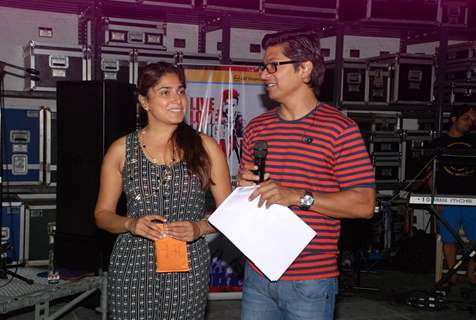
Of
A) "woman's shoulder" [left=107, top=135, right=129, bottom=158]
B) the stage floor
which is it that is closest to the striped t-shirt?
"woman's shoulder" [left=107, top=135, right=129, bottom=158]

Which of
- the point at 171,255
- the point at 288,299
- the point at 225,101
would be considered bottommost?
the point at 288,299

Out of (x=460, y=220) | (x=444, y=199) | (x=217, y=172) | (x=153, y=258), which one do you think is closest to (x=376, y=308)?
(x=444, y=199)

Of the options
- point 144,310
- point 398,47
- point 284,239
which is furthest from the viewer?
point 398,47

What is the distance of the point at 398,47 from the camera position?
314 inches

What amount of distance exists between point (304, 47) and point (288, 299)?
861 mm

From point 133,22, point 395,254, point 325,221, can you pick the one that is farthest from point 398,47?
point 325,221

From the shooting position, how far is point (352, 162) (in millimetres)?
1949

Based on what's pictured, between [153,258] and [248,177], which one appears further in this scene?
[153,258]

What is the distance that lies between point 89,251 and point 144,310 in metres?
2.33

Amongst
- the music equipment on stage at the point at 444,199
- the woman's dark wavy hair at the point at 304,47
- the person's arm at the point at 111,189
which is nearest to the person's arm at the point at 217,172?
the person's arm at the point at 111,189

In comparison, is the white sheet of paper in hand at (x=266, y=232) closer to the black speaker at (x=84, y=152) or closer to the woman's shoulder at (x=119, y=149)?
the woman's shoulder at (x=119, y=149)

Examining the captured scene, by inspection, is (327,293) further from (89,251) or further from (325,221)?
(89,251)

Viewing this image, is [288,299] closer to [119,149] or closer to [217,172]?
[217,172]

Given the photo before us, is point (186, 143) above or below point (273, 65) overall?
below
